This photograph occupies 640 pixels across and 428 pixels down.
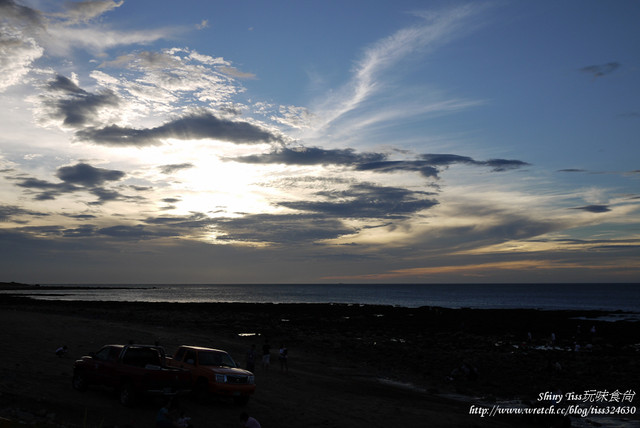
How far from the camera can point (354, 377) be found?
83.6ft

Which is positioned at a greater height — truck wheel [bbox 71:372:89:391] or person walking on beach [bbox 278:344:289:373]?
truck wheel [bbox 71:372:89:391]

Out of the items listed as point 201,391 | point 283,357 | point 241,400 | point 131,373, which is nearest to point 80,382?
point 131,373

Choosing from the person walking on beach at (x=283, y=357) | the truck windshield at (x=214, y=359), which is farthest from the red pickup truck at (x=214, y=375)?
the person walking on beach at (x=283, y=357)

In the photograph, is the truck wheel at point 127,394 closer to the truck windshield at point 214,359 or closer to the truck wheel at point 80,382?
the truck wheel at point 80,382

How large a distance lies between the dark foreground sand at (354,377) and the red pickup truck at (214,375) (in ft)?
1.89

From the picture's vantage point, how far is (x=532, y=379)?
24781 millimetres

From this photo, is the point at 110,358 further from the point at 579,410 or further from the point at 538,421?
the point at 579,410

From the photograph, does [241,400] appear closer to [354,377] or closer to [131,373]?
[131,373]

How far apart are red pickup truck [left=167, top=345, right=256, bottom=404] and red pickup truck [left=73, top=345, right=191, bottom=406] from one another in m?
1.14

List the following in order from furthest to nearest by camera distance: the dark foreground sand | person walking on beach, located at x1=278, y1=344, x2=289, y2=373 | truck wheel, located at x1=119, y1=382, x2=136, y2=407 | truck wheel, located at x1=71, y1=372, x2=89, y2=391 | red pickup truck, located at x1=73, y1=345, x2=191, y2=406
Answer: person walking on beach, located at x1=278, y1=344, x2=289, y2=373, truck wheel, located at x1=71, y1=372, x2=89, y2=391, the dark foreground sand, truck wheel, located at x1=119, y1=382, x2=136, y2=407, red pickup truck, located at x1=73, y1=345, x2=191, y2=406

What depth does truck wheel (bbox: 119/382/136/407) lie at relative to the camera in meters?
13.6

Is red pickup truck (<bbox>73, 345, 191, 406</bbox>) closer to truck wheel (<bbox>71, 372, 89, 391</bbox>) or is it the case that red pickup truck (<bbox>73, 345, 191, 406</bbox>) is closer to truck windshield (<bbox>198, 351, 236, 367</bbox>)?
truck wheel (<bbox>71, 372, 89, 391</bbox>)

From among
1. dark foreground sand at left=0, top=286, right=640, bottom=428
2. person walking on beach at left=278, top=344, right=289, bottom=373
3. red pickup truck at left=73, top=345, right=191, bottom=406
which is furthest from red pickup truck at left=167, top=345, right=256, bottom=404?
person walking on beach at left=278, top=344, right=289, bottom=373

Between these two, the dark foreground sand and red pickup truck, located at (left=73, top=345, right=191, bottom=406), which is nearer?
red pickup truck, located at (left=73, top=345, right=191, bottom=406)
